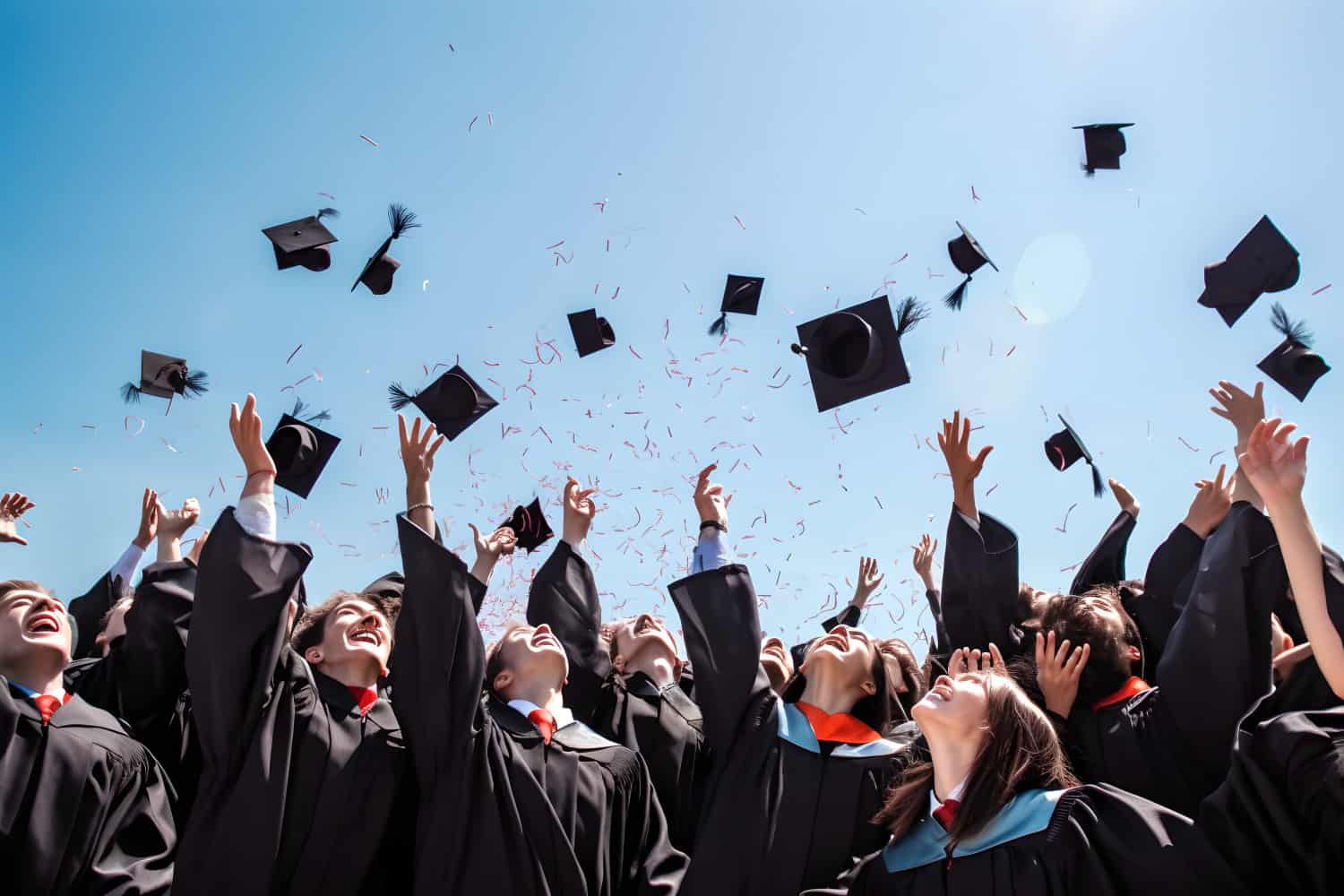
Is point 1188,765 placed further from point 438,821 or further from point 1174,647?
point 438,821

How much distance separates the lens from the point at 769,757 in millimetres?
3896

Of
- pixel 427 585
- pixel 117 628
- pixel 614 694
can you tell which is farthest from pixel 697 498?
pixel 117 628

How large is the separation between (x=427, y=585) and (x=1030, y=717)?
6.79ft

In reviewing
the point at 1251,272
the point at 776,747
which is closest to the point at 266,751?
the point at 776,747

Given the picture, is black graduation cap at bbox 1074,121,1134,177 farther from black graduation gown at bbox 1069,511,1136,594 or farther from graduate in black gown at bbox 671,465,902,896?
graduate in black gown at bbox 671,465,902,896

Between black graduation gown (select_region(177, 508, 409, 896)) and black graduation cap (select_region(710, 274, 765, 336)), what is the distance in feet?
12.1

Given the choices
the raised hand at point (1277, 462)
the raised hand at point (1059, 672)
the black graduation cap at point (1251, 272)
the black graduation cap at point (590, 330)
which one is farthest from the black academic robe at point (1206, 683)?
the black graduation cap at point (590, 330)

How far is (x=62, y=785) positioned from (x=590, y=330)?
402 centimetres

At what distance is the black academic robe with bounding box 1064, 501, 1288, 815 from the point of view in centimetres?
363

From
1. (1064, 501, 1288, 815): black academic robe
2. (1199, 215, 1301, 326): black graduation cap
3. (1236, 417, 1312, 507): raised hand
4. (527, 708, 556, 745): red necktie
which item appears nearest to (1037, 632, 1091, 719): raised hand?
(1064, 501, 1288, 815): black academic robe

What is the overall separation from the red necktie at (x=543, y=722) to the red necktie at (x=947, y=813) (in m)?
1.53

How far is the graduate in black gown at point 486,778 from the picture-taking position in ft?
11.9

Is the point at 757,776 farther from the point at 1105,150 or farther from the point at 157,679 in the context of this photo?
the point at 1105,150

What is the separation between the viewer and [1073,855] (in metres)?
2.94
